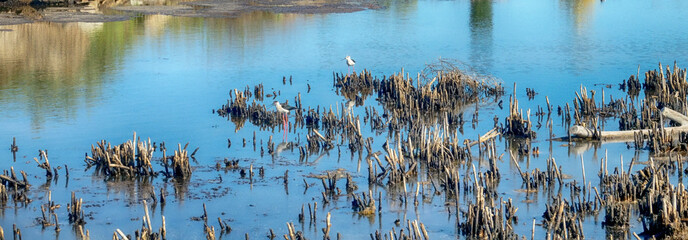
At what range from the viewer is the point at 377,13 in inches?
1812

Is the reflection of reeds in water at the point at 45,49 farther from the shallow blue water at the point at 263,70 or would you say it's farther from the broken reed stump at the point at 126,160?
the broken reed stump at the point at 126,160

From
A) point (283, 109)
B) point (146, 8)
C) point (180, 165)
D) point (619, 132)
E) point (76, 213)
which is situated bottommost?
point (76, 213)

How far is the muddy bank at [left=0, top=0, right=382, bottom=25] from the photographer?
143ft

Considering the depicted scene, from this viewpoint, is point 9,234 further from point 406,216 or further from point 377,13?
point 377,13

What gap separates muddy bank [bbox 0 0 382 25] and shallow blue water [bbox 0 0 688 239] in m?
1.85

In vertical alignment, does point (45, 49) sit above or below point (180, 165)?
above

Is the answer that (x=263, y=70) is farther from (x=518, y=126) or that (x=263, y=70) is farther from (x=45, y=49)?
(x=518, y=126)

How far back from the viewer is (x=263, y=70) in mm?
27953

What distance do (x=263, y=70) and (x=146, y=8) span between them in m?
22.4

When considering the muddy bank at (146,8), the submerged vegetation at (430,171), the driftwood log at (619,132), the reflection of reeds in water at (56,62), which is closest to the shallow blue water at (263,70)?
the reflection of reeds in water at (56,62)

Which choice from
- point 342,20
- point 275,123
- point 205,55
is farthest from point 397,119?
point 342,20

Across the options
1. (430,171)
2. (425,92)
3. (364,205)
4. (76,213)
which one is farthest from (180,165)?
(425,92)

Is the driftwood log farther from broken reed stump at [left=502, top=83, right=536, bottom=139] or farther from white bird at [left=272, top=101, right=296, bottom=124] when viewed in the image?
white bird at [left=272, top=101, right=296, bottom=124]

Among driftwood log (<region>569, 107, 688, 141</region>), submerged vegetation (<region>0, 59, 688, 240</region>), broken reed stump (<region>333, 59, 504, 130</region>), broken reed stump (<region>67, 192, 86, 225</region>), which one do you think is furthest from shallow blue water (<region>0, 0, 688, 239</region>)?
Answer: broken reed stump (<region>333, 59, 504, 130</region>)
